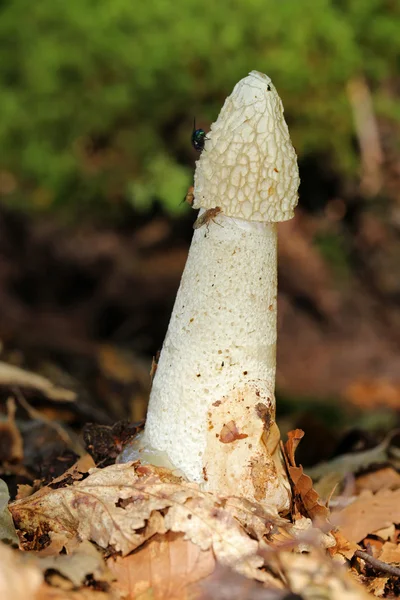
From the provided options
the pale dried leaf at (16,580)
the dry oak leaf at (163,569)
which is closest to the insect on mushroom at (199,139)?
the dry oak leaf at (163,569)

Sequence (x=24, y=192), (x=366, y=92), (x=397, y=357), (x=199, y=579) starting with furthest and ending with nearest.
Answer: (x=397, y=357), (x=24, y=192), (x=366, y=92), (x=199, y=579)

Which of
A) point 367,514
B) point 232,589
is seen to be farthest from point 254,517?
point 367,514

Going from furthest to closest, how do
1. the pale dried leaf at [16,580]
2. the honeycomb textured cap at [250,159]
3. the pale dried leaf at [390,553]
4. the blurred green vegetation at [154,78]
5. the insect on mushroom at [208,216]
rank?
the blurred green vegetation at [154,78], the pale dried leaf at [390,553], the insect on mushroom at [208,216], the honeycomb textured cap at [250,159], the pale dried leaf at [16,580]

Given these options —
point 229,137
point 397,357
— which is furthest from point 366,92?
point 229,137

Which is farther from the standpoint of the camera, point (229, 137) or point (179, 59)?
point (179, 59)

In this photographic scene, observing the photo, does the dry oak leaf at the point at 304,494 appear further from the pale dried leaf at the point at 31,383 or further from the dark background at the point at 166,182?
the dark background at the point at 166,182


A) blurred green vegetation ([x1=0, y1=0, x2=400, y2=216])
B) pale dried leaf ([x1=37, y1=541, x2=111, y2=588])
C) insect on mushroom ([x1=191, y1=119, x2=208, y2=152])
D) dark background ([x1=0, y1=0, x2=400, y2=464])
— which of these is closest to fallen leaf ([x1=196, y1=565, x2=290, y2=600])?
pale dried leaf ([x1=37, y1=541, x2=111, y2=588])

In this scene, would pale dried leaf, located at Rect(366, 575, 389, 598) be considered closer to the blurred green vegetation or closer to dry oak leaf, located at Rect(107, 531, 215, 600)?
dry oak leaf, located at Rect(107, 531, 215, 600)

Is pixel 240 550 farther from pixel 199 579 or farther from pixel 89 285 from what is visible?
pixel 89 285

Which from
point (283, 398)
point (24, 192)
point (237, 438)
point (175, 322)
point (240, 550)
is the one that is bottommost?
point (283, 398)
